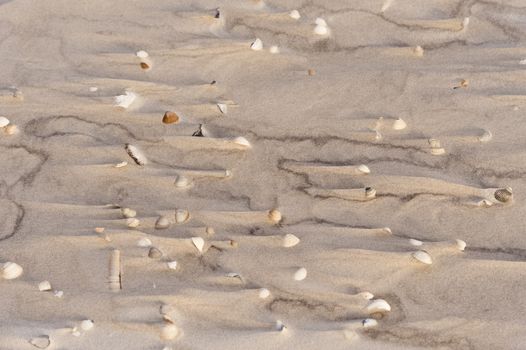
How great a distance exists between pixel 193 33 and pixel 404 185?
156 cm

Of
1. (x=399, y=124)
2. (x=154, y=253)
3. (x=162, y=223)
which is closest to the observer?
(x=154, y=253)

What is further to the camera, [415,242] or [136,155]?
[136,155]

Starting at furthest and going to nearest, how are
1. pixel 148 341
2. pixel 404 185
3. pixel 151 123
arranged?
1. pixel 151 123
2. pixel 404 185
3. pixel 148 341

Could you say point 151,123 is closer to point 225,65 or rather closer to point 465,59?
point 225,65

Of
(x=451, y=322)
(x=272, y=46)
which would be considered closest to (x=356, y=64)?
(x=272, y=46)

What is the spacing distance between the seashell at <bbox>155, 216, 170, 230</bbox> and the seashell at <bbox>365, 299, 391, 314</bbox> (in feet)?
3.14

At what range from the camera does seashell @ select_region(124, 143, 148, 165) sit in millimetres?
2760

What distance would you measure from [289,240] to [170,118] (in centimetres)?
94

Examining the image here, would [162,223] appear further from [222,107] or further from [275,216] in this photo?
[222,107]

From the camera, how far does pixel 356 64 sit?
3184 millimetres

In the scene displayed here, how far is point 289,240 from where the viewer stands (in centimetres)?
248

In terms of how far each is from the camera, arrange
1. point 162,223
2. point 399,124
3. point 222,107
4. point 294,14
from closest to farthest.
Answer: point 162,223 → point 399,124 → point 222,107 → point 294,14

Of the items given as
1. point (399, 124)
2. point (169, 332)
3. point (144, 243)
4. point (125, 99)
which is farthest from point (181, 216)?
point (399, 124)

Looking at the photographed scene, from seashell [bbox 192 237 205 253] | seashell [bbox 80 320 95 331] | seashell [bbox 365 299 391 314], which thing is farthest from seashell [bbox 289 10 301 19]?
seashell [bbox 80 320 95 331]
